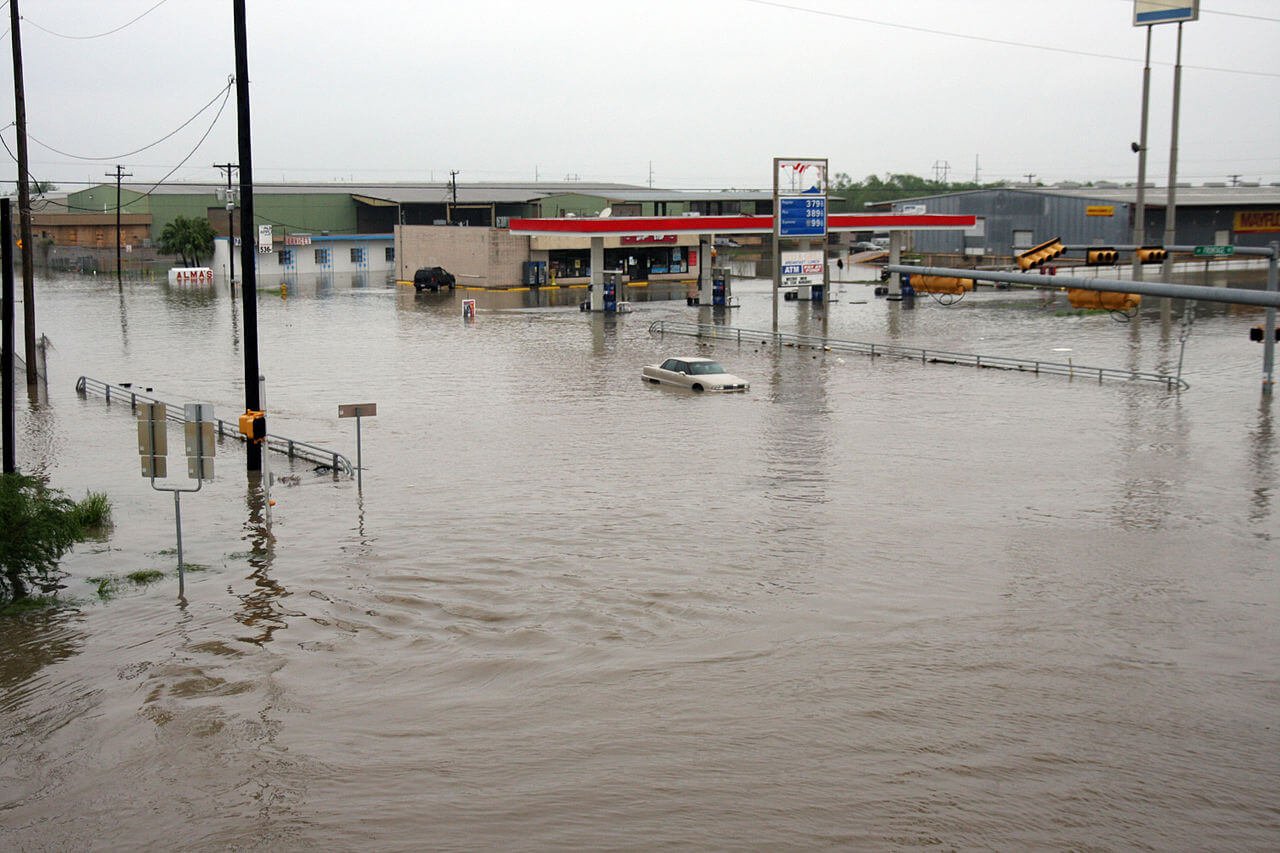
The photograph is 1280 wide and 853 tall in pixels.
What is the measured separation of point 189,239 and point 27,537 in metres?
74.2

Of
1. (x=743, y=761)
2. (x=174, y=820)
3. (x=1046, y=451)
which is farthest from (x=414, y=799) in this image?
(x=1046, y=451)

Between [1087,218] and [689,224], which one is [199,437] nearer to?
[689,224]

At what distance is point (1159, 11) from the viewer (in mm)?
41906

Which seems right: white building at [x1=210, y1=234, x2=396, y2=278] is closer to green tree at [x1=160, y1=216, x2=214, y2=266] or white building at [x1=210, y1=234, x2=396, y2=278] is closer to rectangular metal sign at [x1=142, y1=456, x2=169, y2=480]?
green tree at [x1=160, y1=216, x2=214, y2=266]

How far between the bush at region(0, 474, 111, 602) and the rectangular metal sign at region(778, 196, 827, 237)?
33631 mm

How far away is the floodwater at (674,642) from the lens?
29.4 ft

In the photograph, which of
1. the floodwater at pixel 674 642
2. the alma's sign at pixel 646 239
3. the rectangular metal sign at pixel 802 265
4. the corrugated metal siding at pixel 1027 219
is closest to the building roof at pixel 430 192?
the corrugated metal siding at pixel 1027 219

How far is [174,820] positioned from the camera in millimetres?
8711

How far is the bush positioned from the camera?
13.5 m

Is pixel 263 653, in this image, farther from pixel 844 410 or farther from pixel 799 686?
pixel 844 410

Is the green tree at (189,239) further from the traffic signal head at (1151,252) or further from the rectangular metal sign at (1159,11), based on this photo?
the traffic signal head at (1151,252)

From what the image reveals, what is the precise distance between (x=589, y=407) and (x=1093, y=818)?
2083 centimetres

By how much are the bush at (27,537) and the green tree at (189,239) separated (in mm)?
72845

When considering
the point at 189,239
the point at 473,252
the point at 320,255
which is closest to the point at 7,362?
the point at 473,252
